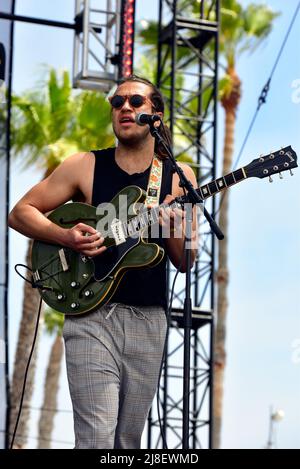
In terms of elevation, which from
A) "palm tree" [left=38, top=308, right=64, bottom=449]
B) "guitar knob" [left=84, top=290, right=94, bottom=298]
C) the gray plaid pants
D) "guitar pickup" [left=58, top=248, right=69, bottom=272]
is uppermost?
"guitar pickup" [left=58, top=248, right=69, bottom=272]

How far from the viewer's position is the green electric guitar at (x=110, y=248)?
5.38 m

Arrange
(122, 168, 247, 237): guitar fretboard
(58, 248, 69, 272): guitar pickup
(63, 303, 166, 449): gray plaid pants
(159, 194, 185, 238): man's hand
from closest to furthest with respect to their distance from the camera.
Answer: (63, 303, 166, 449): gray plaid pants, (159, 194, 185, 238): man's hand, (122, 168, 247, 237): guitar fretboard, (58, 248, 69, 272): guitar pickup

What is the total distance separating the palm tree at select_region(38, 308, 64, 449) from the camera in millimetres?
28094

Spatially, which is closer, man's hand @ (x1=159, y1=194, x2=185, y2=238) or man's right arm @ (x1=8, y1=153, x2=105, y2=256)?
man's hand @ (x1=159, y1=194, x2=185, y2=238)

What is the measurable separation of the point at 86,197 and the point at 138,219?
324mm

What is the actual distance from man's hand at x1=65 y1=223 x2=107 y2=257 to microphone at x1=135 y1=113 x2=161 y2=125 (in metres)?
0.55

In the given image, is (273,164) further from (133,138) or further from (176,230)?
(133,138)

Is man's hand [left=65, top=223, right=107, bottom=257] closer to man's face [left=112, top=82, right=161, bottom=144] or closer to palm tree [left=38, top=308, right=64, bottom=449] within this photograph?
man's face [left=112, top=82, right=161, bottom=144]

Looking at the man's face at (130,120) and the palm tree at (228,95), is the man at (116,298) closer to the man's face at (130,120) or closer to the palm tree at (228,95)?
the man's face at (130,120)

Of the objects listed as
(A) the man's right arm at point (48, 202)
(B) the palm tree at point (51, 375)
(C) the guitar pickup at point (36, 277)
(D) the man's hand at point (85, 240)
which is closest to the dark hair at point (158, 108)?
(A) the man's right arm at point (48, 202)

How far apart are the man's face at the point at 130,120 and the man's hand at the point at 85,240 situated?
464 millimetres

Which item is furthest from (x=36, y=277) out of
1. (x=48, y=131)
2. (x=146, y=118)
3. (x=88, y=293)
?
(x=48, y=131)

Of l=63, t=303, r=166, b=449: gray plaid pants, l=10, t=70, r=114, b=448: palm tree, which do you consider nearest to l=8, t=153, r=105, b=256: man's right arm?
l=63, t=303, r=166, b=449: gray plaid pants

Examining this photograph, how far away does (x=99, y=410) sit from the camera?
519 centimetres
